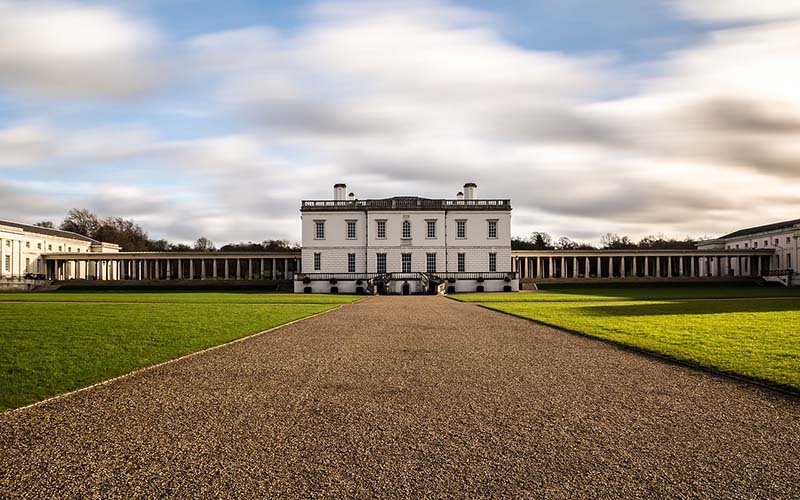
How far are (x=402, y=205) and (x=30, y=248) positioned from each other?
154 ft

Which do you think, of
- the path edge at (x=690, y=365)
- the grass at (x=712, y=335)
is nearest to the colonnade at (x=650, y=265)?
the grass at (x=712, y=335)

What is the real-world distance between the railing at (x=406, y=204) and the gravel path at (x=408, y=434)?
47.1 m

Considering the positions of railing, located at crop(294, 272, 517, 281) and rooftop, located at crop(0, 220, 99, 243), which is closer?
railing, located at crop(294, 272, 517, 281)

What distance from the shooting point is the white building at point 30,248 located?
67.5 metres

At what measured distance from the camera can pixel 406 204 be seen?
58.2 meters

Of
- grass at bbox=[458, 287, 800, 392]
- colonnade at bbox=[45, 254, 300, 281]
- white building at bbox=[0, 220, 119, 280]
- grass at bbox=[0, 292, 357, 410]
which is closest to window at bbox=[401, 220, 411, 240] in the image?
colonnade at bbox=[45, 254, 300, 281]

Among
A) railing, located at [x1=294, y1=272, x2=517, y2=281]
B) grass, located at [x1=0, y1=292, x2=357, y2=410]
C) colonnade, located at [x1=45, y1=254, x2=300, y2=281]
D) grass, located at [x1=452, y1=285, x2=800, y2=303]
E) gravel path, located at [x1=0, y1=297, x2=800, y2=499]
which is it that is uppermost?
colonnade, located at [x1=45, y1=254, x2=300, y2=281]

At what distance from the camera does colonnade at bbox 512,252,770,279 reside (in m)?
74.1

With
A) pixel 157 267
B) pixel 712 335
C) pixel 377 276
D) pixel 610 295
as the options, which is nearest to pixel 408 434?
pixel 712 335

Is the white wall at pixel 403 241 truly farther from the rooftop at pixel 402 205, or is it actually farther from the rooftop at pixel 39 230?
the rooftop at pixel 39 230

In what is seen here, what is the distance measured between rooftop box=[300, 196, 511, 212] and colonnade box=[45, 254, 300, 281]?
1325 cm

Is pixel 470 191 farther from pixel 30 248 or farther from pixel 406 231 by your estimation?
pixel 30 248

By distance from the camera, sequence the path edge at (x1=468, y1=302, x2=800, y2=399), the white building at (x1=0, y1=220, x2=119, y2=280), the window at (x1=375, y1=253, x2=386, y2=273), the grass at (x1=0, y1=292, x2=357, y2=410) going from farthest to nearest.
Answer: the white building at (x1=0, y1=220, x2=119, y2=280)
the window at (x1=375, y1=253, x2=386, y2=273)
the grass at (x1=0, y1=292, x2=357, y2=410)
the path edge at (x1=468, y1=302, x2=800, y2=399)

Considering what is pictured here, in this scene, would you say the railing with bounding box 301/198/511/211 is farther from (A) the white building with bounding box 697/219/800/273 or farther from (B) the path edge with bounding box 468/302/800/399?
(B) the path edge with bounding box 468/302/800/399
